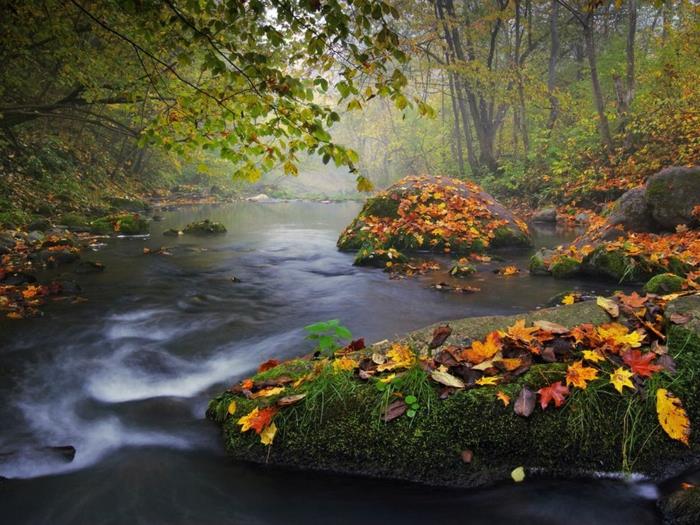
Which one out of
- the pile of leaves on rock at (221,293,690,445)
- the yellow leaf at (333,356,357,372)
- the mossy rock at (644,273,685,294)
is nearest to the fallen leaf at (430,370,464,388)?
the pile of leaves on rock at (221,293,690,445)

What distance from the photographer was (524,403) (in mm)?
2869

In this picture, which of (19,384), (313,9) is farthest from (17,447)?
(313,9)

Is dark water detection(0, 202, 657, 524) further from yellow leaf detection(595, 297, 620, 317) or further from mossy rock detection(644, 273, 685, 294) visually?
mossy rock detection(644, 273, 685, 294)

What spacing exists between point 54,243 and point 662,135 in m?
18.2

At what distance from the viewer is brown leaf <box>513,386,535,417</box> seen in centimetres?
284

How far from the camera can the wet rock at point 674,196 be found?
28.7 feet

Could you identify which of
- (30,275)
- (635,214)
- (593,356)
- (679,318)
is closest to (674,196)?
(635,214)

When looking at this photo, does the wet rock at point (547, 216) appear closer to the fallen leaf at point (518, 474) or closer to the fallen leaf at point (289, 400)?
the fallen leaf at point (518, 474)

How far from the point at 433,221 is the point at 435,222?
4.4 inches

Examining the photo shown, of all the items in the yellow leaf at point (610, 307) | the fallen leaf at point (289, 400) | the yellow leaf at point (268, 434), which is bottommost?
the yellow leaf at point (268, 434)

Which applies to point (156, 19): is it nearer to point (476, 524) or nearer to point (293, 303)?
point (476, 524)

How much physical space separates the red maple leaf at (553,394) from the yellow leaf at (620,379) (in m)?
0.27

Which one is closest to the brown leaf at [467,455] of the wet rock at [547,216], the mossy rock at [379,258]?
the mossy rock at [379,258]

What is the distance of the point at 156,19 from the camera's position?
3551mm
